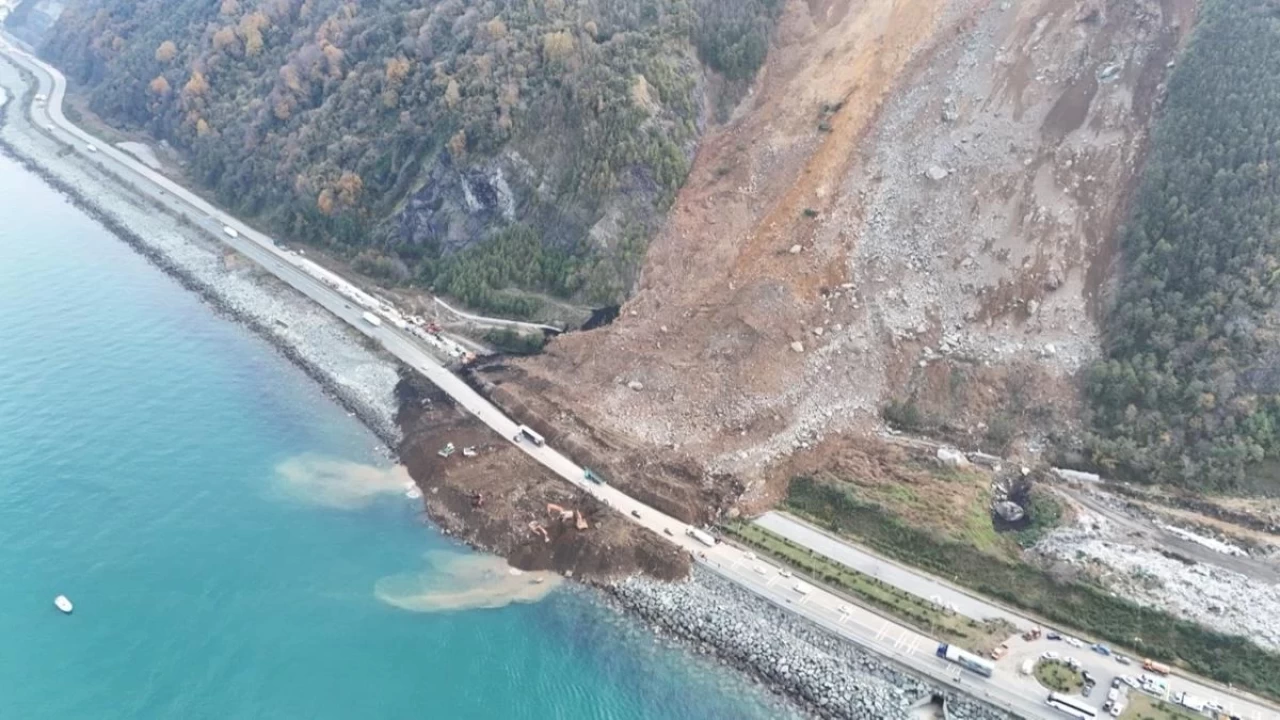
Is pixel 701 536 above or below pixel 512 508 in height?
above

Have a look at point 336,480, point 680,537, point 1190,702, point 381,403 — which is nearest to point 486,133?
point 381,403

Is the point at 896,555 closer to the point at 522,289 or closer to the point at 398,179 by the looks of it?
the point at 522,289

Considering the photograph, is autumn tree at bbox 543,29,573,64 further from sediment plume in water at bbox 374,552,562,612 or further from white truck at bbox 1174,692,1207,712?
white truck at bbox 1174,692,1207,712

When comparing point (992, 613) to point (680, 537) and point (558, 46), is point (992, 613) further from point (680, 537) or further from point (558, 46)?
Result: point (558, 46)

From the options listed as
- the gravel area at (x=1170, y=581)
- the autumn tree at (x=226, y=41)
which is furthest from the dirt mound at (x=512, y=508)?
the autumn tree at (x=226, y=41)

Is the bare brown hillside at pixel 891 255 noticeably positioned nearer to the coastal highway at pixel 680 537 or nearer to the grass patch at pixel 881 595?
the coastal highway at pixel 680 537

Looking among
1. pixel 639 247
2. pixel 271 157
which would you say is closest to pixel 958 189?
pixel 639 247
